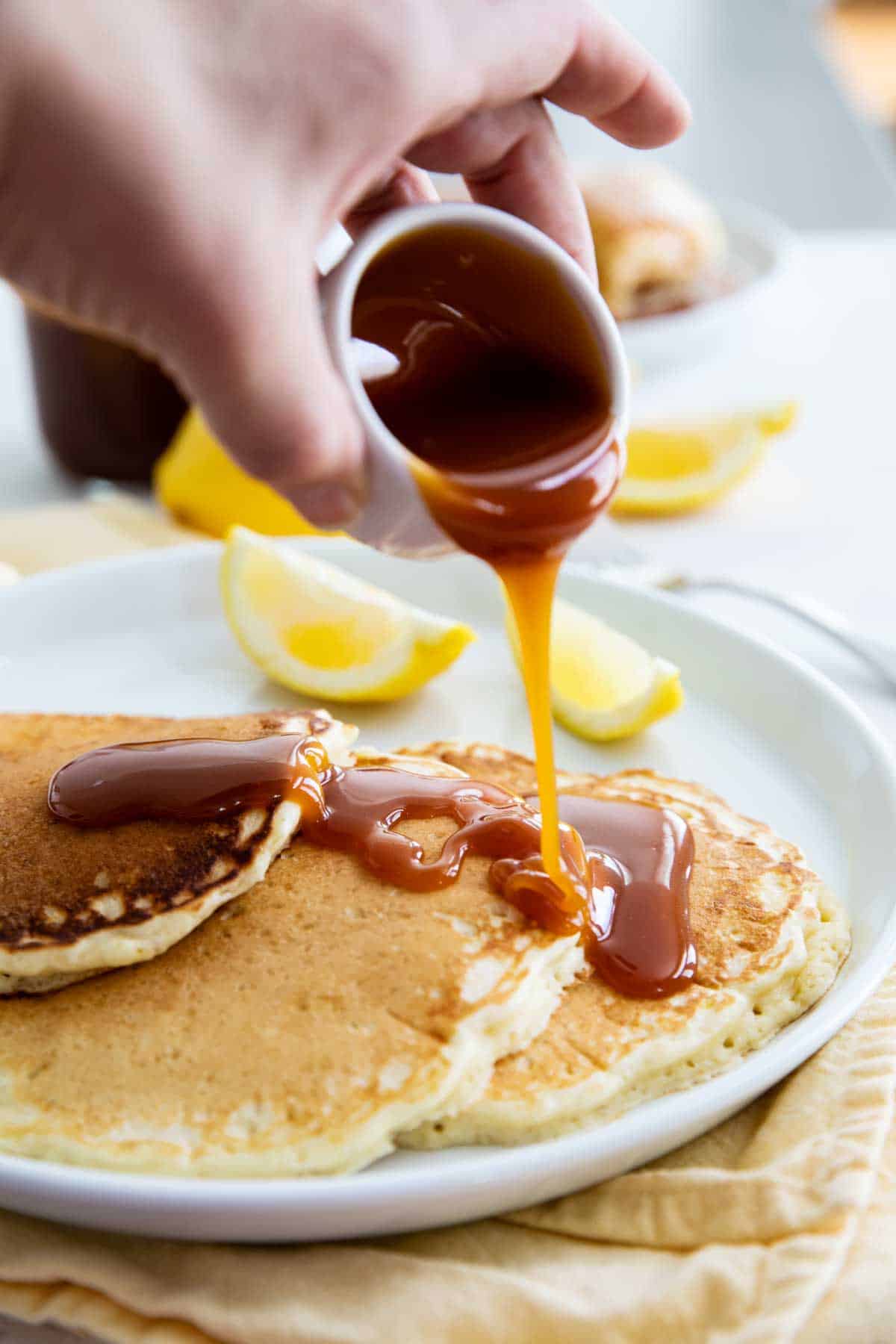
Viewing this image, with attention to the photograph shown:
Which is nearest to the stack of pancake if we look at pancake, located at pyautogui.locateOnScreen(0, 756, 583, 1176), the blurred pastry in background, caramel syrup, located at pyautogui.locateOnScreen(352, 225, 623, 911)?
pancake, located at pyautogui.locateOnScreen(0, 756, 583, 1176)

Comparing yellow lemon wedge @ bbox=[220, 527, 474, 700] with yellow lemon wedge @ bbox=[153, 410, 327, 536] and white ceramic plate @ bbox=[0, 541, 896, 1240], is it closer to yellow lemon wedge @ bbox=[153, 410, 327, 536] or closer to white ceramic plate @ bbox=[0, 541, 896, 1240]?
white ceramic plate @ bbox=[0, 541, 896, 1240]

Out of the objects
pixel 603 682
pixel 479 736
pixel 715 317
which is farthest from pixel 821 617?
pixel 715 317

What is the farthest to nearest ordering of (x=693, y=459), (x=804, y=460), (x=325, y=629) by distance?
(x=804, y=460) < (x=693, y=459) < (x=325, y=629)

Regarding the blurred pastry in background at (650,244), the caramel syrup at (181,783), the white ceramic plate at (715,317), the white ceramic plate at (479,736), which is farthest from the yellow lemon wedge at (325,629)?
the blurred pastry in background at (650,244)

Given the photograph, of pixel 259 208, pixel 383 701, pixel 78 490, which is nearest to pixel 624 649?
pixel 383 701

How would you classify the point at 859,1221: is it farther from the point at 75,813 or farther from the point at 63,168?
the point at 63,168

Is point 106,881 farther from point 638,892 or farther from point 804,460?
point 804,460

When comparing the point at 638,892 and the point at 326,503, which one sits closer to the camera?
the point at 326,503
